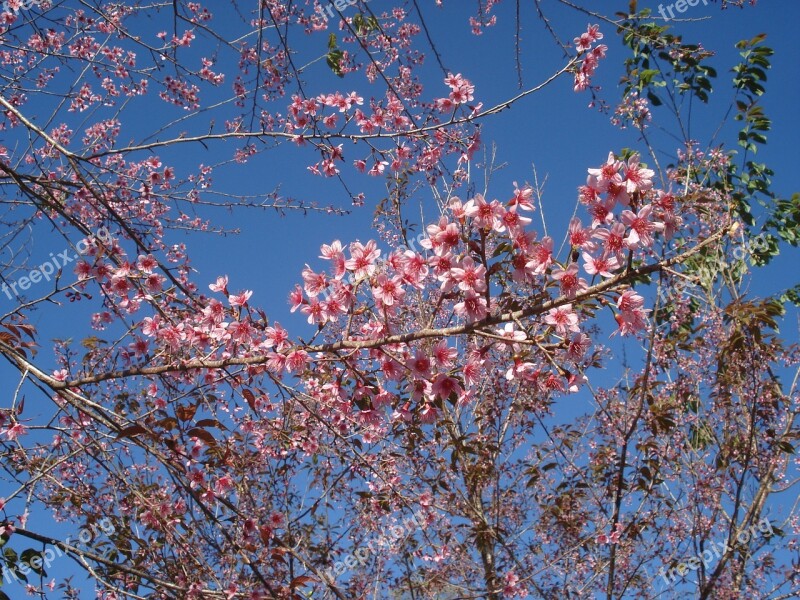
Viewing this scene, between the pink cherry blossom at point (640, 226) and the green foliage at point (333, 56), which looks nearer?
the pink cherry blossom at point (640, 226)

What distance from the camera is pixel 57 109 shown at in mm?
3215

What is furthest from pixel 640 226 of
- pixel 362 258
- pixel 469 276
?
pixel 362 258

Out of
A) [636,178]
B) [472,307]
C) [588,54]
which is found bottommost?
[472,307]

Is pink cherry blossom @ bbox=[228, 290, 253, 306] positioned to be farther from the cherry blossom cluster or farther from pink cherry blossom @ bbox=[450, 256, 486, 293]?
the cherry blossom cluster

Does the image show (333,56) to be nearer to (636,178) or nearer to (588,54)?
(588,54)

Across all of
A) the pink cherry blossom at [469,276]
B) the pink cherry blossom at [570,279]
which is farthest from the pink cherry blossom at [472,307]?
the pink cherry blossom at [570,279]

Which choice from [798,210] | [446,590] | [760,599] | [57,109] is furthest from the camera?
[798,210]

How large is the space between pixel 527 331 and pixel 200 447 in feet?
5.51

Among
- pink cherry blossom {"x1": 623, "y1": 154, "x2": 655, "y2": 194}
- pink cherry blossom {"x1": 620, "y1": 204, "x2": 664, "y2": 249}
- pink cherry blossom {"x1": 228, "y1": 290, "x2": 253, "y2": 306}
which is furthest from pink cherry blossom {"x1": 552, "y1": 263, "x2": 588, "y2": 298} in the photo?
pink cherry blossom {"x1": 228, "y1": 290, "x2": 253, "y2": 306}

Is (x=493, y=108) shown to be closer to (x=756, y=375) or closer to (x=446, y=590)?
(x=756, y=375)

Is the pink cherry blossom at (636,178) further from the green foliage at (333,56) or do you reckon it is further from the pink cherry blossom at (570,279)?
the green foliage at (333,56)

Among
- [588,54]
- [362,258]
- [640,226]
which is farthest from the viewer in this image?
[588,54]

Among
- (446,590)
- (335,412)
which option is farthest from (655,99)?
(446,590)

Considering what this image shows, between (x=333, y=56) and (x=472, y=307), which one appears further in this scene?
(x=333, y=56)
